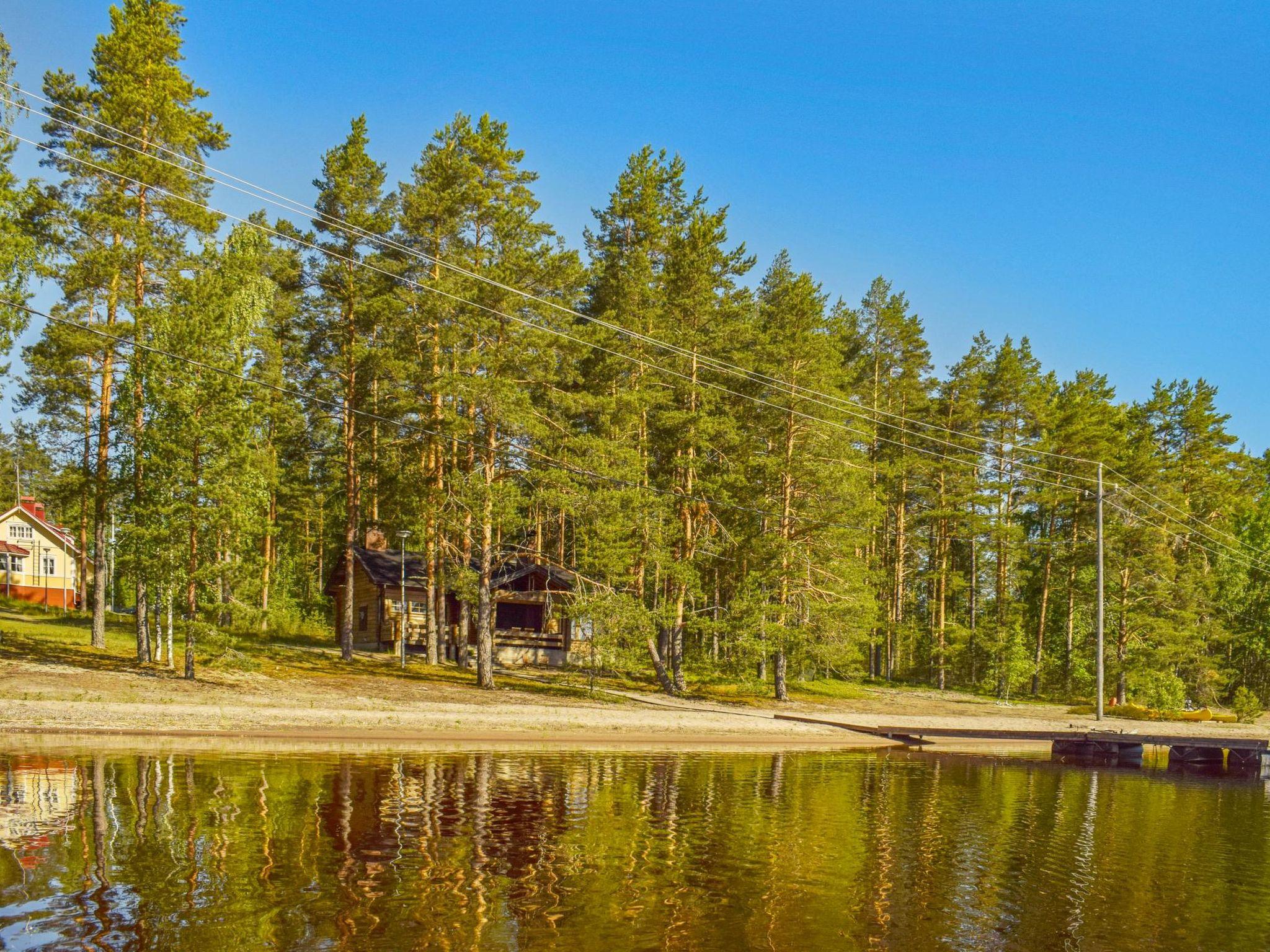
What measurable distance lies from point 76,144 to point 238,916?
3018cm

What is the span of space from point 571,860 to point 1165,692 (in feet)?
164

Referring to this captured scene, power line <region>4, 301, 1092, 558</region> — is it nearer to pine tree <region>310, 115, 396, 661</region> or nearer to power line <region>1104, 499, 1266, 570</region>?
pine tree <region>310, 115, 396, 661</region>

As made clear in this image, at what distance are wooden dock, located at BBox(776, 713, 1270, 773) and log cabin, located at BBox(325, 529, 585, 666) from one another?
1700cm

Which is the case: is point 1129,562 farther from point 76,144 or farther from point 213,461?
point 76,144

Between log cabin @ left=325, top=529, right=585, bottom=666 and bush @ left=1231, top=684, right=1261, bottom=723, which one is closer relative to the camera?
bush @ left=1231, top=684, right=1261, bottom=723

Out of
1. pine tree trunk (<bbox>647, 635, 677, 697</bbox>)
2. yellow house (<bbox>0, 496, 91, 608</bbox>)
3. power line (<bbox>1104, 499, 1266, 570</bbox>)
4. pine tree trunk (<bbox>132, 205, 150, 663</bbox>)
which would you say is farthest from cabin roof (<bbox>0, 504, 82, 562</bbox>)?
power line (<bbox>1104, 499, 1266, 570</bbox>)

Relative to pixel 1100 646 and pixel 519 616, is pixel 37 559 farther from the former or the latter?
pixel 1100 646

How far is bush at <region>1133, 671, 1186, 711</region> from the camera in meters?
52.5

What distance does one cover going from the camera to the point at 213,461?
2906cm

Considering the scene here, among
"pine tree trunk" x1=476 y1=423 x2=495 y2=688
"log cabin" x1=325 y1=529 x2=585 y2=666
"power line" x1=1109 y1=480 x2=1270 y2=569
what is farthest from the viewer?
"power line" x1=1109 y1=480 x2=1270 y2=569

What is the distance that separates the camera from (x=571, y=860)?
46.6ft

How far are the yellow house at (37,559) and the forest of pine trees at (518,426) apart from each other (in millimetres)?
10209

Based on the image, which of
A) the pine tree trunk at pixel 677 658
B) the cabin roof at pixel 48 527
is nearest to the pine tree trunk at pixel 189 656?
the pine tree trunk at pixel 677 658

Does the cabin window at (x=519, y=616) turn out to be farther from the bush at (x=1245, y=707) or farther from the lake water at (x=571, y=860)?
the bush at (x=1245, y=707)
